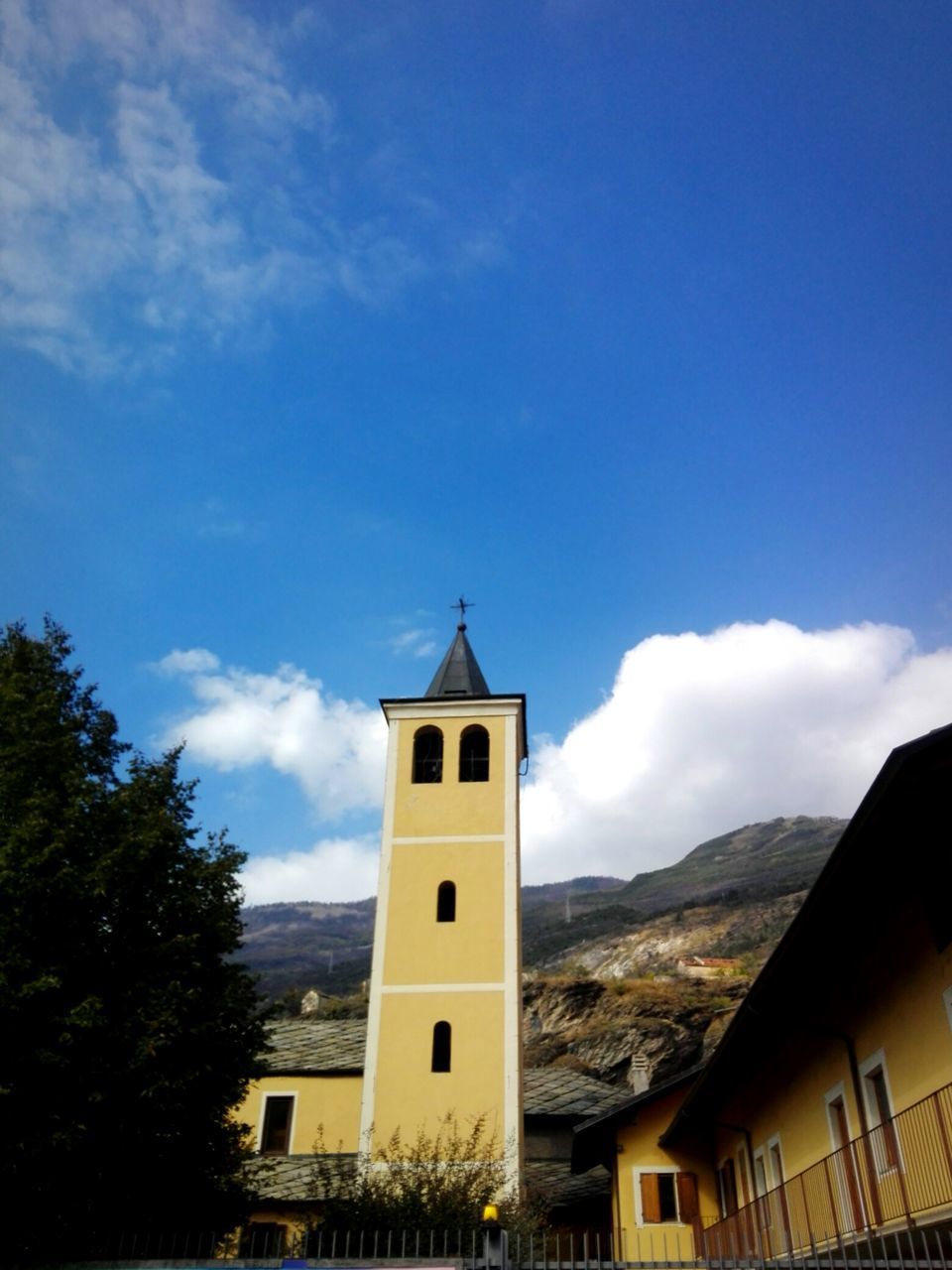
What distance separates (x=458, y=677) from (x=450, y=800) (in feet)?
16.8

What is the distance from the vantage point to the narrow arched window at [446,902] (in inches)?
1054

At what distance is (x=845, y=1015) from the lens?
13.3 m

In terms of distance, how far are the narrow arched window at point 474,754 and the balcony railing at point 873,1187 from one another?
1424 centimetres

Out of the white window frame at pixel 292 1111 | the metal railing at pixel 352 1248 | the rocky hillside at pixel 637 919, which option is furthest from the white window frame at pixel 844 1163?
the rocky hillside at pixel 637 919

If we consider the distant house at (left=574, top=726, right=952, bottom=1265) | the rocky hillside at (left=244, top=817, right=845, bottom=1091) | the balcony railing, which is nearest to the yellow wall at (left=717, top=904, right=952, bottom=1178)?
the distant house at (left=574, top=726, right=952, bottom=1265)

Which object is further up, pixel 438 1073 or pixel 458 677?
pixel 458 677

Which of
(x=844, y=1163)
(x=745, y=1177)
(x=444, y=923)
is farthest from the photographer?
(x=444, y=923)

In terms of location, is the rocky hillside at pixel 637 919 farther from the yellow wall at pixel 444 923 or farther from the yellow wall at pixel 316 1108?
the yellow wall at pixel 444 923

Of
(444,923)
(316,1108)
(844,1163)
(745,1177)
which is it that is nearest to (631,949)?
(316,1108)

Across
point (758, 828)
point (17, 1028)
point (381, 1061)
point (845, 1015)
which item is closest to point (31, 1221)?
point (17, 1028)

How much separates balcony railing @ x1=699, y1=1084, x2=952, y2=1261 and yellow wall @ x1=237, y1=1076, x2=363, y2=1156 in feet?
46.3

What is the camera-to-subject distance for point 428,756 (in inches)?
1177

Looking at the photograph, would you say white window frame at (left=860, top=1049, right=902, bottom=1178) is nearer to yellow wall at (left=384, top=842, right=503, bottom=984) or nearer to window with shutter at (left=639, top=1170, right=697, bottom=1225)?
window with shutter at (left=639, top=1170, right=697, bottom=1225)

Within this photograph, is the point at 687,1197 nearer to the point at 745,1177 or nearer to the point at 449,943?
the point at 745,1177
